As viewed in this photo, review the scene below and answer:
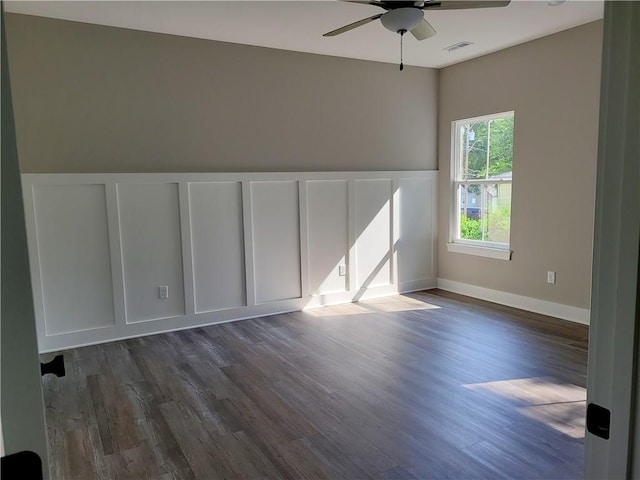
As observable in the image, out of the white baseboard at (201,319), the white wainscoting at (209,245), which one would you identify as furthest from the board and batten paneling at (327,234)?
the white baseboard at (201,319)

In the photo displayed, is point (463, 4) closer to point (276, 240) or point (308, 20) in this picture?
point (308, 20)

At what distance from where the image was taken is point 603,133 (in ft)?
2.31

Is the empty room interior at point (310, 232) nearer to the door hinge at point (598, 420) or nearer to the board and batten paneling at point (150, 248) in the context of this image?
the board and batten paneling at point (150, 248)

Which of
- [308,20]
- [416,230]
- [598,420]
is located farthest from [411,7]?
[416,230]

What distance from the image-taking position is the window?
5.20m

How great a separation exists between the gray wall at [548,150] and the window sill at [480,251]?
0.23 feet

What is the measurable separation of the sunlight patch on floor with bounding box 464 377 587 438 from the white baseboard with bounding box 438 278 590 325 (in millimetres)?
1536

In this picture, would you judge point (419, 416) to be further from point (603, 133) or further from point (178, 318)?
point (178, 318)

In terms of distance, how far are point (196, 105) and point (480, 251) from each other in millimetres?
3596

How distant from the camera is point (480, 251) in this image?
5496mm

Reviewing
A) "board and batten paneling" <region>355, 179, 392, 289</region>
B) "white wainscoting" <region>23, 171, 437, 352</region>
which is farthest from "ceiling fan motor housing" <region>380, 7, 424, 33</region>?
"board and batten paneling" <region>355, 179, 392, 289</region>

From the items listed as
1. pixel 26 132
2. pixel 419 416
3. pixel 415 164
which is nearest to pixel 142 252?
pixel 26 132

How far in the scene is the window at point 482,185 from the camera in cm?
520

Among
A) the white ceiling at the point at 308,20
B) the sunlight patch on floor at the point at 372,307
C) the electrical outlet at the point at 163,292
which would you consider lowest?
the sunlight patch on floor at the point at 372,307
